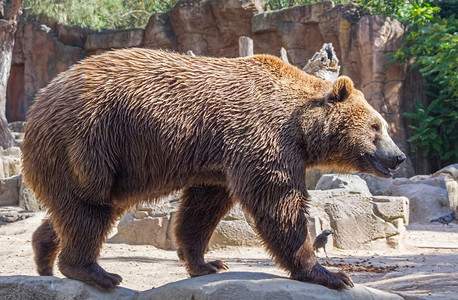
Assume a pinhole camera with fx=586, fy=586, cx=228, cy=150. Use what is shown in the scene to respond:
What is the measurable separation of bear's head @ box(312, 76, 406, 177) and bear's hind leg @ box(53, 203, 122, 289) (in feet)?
6.12

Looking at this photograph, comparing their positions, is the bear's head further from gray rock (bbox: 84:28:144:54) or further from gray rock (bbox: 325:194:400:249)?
gray rock (bbox: 84:28:144:54)

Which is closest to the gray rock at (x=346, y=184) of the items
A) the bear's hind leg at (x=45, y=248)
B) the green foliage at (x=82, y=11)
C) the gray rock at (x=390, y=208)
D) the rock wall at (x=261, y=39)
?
the gray rock at (x=390, y=208)

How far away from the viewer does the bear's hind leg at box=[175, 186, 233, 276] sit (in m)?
5.02

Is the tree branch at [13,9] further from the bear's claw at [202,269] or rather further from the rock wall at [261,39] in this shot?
the bear's claw at [202,269]

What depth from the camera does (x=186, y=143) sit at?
4449mm

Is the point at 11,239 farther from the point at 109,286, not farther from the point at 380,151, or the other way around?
the point at 380,151

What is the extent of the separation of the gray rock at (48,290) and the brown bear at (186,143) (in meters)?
0.08

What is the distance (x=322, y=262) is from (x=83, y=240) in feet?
13.1

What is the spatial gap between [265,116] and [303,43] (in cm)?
1623

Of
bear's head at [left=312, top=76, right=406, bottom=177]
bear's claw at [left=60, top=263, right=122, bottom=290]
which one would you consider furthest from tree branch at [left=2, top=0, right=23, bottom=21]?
bear's head at [left=312, top=76, right=406, bottom=177]

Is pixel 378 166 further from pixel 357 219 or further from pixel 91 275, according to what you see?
pixel 357 219

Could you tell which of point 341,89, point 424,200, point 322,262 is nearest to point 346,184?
point 322,262

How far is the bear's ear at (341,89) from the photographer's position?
183 inches

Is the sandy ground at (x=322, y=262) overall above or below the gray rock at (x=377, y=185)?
below
